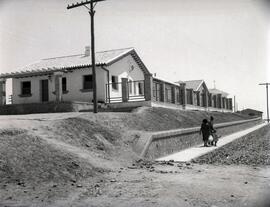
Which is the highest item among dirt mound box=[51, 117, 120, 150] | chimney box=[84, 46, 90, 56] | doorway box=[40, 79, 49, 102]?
chimney box=[84, 46, 90, 56]

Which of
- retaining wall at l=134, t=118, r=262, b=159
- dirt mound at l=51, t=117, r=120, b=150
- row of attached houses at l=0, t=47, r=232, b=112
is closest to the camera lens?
dirt mound at l=51, t=117, r=120, b=150

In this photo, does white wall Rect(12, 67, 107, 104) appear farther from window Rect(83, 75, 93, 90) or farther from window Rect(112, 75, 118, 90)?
window Rect(112, 75, 118, 90)

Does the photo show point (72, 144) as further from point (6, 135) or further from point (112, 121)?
point (112, 121)

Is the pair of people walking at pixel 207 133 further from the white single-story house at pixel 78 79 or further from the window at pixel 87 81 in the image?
the window at pixel 87 81

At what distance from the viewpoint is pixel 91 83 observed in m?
24.8

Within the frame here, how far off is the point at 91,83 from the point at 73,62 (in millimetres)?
3343

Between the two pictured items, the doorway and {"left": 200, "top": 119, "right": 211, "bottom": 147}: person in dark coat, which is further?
the doorway

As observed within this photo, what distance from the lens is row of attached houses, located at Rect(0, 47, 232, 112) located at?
22984 millimetres

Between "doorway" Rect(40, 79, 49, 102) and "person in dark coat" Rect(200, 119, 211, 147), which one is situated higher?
"doorway" Rect(40, 79, 49, 102)

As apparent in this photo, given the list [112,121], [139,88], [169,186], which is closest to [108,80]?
[139,88]

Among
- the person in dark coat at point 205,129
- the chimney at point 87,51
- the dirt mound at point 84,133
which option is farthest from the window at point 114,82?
the dirt mound at point 84,133

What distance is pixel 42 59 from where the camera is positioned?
3272cm

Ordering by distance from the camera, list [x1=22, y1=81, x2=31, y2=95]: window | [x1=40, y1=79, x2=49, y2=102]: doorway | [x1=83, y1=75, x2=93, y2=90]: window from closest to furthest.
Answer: [x1=83, y1=75, x2=93, y2=90]: window
[x1=40, y1=79, x2=49, y2=102]: doorway
[x1=22, y1=81, x2=31, y2=95]: window

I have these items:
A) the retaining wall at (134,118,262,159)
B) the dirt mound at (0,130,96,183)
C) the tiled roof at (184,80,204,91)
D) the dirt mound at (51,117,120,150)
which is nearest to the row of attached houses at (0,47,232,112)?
the retaining wall at (134,118,262,159)
